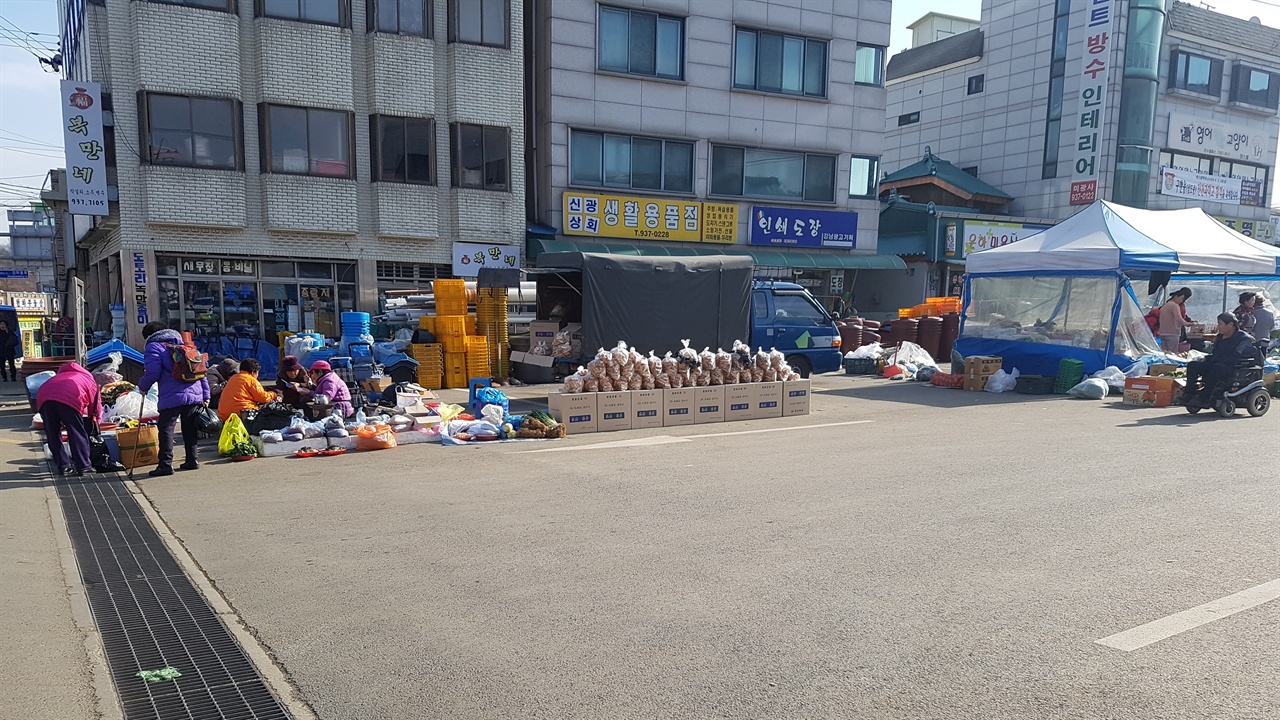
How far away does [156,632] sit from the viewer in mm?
4473

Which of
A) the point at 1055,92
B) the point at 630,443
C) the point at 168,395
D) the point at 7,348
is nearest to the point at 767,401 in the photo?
the point at 630,443

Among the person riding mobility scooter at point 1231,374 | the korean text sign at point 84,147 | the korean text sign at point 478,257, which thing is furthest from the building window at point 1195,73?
the korean text sign at point 84,147

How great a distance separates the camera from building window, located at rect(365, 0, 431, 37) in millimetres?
18844

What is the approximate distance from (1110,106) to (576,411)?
30.4 meters

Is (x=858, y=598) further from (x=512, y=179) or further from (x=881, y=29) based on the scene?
(x=881, y=29)

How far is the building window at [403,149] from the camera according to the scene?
1908 cm

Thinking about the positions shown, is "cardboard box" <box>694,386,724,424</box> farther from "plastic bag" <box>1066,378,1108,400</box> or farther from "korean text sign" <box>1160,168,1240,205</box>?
"korean text sign" <box>1160,168,1240,205</box>

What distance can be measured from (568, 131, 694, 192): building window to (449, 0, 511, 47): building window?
319 cm

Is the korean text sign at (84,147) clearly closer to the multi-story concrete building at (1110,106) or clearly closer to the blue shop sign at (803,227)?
the blue shop sign at (803,227)

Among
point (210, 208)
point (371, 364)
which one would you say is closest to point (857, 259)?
point (371, 364)

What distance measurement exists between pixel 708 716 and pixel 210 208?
1770 cm

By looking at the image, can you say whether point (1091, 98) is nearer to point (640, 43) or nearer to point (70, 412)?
point (640, 43)

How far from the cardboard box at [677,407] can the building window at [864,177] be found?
52.6ft

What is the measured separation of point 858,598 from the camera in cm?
474
